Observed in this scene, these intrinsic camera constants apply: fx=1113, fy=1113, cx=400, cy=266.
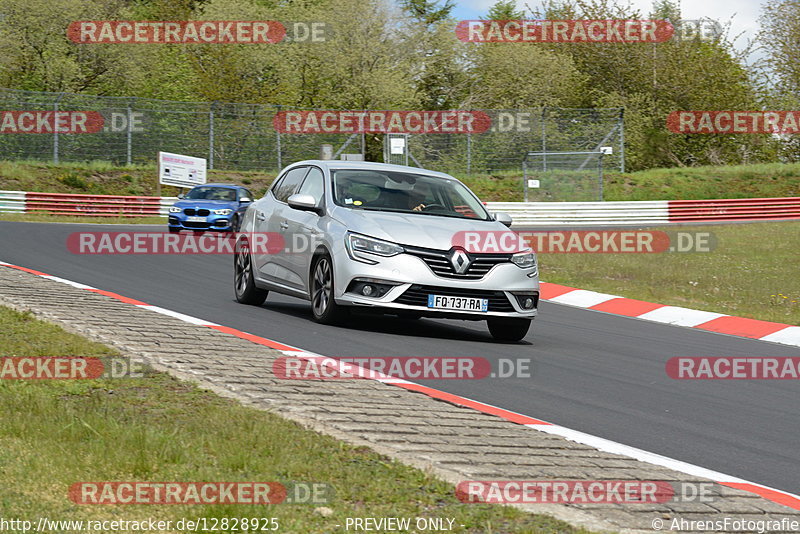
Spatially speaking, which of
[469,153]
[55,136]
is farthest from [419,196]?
[469,153]

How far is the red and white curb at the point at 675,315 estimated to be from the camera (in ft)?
44.6

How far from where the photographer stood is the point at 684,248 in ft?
90.7

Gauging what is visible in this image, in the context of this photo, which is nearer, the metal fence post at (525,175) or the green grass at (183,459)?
the green grass at (183,459)

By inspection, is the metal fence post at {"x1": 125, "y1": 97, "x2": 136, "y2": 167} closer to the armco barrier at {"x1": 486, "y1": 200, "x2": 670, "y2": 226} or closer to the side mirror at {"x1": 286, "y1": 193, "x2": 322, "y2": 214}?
the armco barrier at {"x1": 486, "y1": 200, "x2": 670, "y2": 226}

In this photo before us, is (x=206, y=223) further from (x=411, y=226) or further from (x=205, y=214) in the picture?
(x=411, y=226)

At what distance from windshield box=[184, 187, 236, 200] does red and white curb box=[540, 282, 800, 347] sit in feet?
42.3

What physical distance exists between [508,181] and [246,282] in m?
34.1

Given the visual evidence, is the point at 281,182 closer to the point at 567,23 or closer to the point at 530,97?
the point at 530,97

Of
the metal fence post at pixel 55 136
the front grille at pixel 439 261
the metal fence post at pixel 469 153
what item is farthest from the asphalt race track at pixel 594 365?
the metal fence post at pixel 469 153

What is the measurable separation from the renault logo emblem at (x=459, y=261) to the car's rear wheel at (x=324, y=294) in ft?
3.90

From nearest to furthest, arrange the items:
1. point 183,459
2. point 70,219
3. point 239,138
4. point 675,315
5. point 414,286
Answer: point 183,459
point 414,286
point 675,315
point 70,219
point 239,138

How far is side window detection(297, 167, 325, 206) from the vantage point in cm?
1181

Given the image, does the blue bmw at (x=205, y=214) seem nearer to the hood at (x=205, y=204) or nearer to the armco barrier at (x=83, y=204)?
the hood at (x=205, y=204)

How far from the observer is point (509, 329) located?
11258mm
